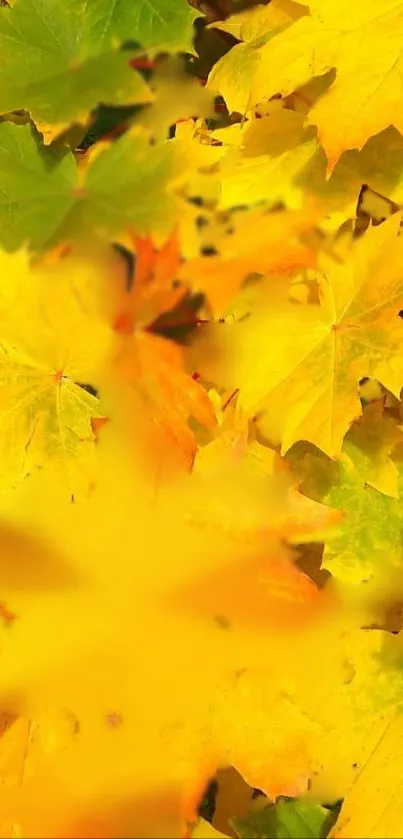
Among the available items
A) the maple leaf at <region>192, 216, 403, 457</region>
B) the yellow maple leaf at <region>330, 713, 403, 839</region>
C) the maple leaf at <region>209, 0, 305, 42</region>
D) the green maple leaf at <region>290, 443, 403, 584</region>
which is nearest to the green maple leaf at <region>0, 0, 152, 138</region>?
the maple leaf at <region>209, 0, 305, 42</region>

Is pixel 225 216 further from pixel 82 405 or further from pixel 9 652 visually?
pixel 9 652

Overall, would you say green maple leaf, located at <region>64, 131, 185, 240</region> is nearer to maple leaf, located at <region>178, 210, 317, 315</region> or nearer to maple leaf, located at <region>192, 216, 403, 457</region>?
maple leaf, located at <region>178, 210, 317, 315</region>

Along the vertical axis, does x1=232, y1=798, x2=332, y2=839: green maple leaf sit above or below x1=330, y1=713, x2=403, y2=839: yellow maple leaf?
below

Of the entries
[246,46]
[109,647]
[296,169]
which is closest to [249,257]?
[296,169]

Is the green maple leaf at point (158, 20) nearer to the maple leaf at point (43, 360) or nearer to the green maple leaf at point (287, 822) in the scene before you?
the maple leaf at point (43, 360)

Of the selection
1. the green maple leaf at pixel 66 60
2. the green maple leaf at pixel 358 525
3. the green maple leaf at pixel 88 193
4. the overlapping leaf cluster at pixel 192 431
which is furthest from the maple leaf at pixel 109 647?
the green maple leaf at pixel 66 60

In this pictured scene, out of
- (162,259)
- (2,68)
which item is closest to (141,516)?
(162,259)

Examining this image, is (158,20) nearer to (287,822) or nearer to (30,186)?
(30,186)
